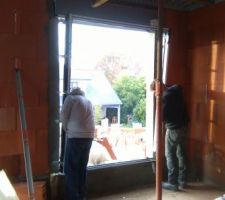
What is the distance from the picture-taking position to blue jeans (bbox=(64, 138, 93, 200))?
11.6 feet

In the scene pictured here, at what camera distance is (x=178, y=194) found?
4090 mm

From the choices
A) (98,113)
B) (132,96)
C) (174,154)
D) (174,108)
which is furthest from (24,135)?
(174,154)

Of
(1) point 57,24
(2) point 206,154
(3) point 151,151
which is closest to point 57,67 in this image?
(1) point 57,24

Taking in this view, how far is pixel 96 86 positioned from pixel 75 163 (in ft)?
3.28

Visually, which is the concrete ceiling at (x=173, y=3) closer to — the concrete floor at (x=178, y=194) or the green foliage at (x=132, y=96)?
the green foliage at (x=132, y=96)

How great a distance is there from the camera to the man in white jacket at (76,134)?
352 centimetres

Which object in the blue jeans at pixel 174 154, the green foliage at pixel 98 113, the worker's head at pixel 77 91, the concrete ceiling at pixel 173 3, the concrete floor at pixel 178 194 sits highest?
the concrete ceiling at pixel 173 3

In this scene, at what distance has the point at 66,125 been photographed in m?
3.56

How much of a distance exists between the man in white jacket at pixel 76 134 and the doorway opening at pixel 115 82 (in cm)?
31

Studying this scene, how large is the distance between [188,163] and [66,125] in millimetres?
2112

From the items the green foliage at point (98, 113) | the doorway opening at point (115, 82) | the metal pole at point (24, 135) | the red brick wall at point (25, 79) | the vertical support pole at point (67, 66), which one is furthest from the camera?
the green foliage at point (98, 113)

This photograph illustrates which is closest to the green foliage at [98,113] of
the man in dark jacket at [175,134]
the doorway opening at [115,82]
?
the doorway opening at [115,82]

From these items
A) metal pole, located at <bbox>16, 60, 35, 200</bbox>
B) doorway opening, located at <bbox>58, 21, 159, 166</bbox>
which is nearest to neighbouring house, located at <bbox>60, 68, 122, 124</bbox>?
doorway opening, located at <bbox>58, 21, 159, 166</bbox>

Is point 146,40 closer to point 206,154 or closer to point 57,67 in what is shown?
point 57,67
